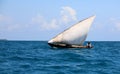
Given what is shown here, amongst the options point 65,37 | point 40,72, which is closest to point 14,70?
point 40,72

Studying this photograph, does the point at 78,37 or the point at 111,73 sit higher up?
the point at 78,37

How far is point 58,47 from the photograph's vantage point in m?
71.9

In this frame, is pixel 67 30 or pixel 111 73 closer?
pixel 111 73

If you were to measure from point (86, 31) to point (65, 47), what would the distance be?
19.0 ft

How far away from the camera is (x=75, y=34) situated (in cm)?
7019

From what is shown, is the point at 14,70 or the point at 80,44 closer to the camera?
the point at 14,70

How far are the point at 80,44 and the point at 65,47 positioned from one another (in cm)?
379

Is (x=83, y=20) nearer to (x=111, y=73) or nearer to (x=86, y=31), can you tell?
(x=86, y=31)

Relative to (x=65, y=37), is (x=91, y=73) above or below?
below

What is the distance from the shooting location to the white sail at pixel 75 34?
228 ft

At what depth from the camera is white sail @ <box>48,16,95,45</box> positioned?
69562mm

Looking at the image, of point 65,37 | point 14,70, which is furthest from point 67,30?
point 14,70

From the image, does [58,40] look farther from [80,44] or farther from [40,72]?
[40,72]

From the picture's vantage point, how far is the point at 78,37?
70.8 m
